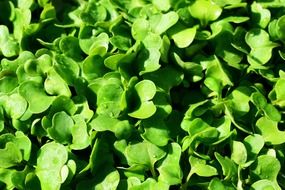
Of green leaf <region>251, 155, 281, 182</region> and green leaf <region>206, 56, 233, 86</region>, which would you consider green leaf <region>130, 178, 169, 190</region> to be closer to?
green leaf <region>251, 155, 281, 182</region>

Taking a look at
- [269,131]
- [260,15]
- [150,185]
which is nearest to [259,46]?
[260,15]

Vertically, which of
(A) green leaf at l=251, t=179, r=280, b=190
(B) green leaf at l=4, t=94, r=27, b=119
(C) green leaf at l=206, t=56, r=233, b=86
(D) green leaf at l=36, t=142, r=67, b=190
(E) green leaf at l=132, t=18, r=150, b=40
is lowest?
(A) green leaf at l=251, t=179, r=280, b=190

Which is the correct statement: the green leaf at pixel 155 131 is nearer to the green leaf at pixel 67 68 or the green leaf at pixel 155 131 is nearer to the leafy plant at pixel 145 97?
the leafy plant at pixel 145 97

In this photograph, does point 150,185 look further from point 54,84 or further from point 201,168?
point 54,84

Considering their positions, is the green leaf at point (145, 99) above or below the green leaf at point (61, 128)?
above

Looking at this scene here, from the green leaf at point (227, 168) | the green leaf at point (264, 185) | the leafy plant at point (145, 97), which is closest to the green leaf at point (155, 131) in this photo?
the leafy plant at point (145, 97)

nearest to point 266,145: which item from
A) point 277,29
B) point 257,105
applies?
point 257,105

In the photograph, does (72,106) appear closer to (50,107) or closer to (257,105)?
(50,107)

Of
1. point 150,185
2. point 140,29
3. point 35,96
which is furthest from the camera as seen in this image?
point 140,29

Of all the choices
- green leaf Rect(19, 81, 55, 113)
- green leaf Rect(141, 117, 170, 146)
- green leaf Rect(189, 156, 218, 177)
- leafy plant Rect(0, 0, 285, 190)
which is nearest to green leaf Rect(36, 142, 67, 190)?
leafy plant Rect(0, 0, 285, 190)
